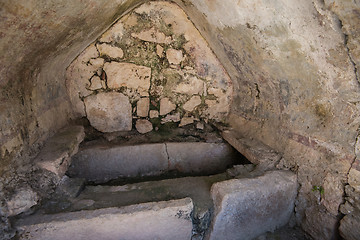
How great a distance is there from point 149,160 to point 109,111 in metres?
0.83

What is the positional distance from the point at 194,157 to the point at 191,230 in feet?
4.27

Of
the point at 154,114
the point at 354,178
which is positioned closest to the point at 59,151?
the point at 154,114

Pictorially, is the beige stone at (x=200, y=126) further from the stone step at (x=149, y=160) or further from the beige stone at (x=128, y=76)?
the beige stone at (x=128, y=76)

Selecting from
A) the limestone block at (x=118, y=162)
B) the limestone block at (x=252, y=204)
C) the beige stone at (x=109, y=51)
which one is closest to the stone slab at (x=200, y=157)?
the limestone block at (x=118, y=162)

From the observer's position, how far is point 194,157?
9.86 feet

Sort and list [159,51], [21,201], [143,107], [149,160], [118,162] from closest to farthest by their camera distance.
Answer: [21,201]
[118,162]
[149,160]
[159,51]
[143,107]

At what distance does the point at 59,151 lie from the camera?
201 centimetres

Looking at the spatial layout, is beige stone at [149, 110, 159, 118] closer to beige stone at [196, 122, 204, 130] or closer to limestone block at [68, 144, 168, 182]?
limestone block at [68, 144, 168, 182]

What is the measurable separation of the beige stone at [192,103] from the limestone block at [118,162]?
0.68 m

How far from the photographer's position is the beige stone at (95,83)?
9.51 ft

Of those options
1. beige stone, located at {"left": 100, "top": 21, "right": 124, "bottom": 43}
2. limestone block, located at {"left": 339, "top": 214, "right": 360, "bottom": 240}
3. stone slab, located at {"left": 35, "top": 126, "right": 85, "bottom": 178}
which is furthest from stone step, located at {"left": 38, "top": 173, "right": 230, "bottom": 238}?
beige stone, located at {"left": 100, "top": 21, "right": 124, "bottom": 43}

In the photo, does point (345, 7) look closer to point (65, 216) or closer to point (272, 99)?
point (272, 99)

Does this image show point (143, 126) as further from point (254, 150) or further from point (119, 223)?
point (119, 223)

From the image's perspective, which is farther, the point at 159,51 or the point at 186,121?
the point at 186,121
